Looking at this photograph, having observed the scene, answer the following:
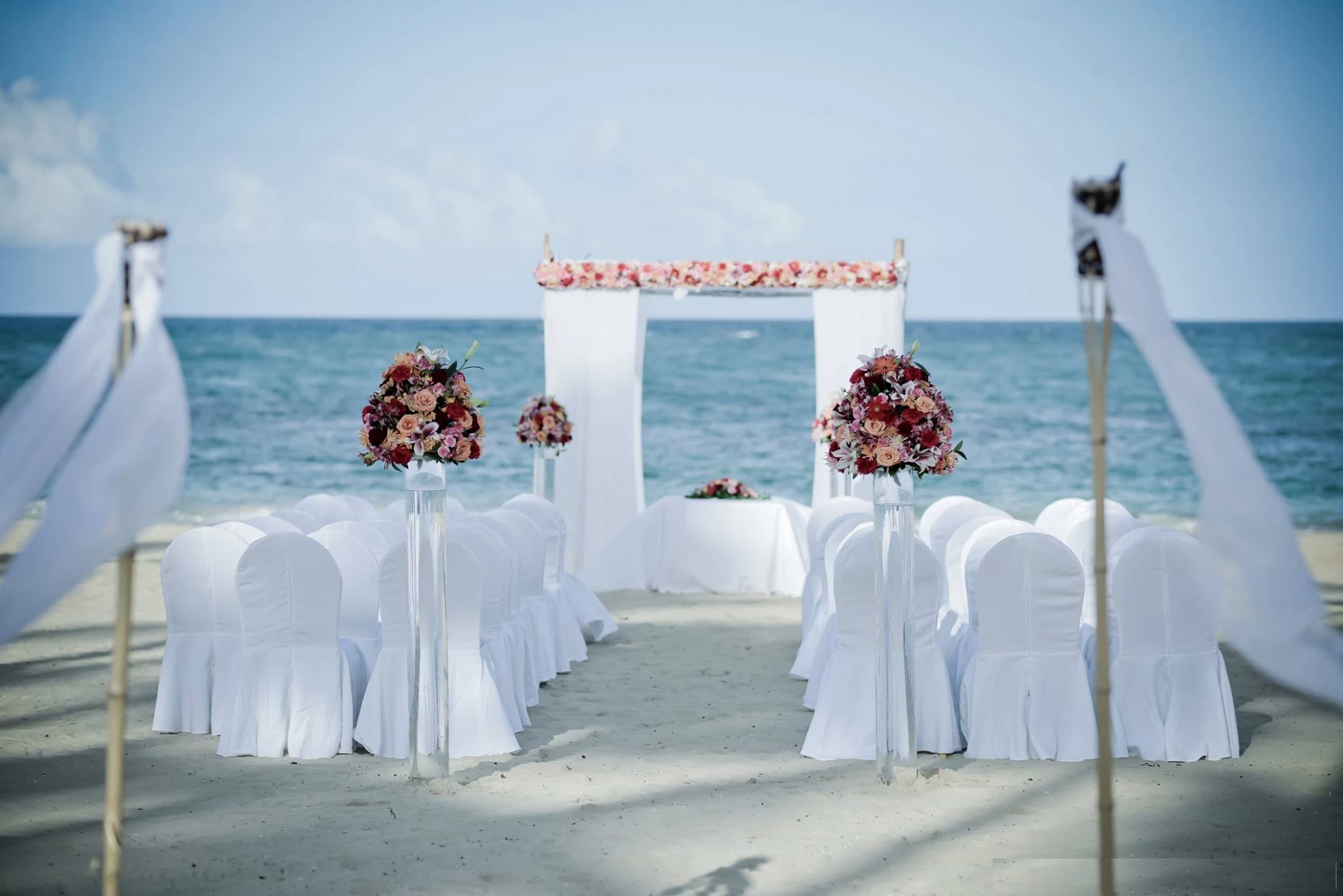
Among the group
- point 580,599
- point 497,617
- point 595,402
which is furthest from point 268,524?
point 595,402

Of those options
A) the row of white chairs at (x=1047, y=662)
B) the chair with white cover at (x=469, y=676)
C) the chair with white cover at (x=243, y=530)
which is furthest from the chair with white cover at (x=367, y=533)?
the row of white chairs at (x=1047, y=662)

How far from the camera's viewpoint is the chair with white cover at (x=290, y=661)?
5.12m

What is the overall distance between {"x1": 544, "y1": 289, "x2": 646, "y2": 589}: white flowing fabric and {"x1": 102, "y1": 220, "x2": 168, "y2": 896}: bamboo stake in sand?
279 inches

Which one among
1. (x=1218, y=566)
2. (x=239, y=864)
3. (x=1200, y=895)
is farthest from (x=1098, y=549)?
(x=239, y=864)

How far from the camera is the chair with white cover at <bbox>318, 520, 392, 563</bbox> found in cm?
604

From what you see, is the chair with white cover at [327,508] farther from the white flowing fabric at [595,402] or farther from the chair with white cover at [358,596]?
the white flowing fabric at [595,402]

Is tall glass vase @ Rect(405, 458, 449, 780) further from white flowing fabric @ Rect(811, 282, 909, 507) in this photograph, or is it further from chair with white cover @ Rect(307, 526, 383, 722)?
white flowing fabric @ Rect(811, 282, 909, 507)

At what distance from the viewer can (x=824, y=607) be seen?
6555mm

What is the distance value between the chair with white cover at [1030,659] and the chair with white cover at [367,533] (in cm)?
282

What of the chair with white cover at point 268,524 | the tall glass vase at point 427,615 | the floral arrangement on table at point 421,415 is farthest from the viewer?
the chair with white cover at point 268,524

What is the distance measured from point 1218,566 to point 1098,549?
26 centimetres

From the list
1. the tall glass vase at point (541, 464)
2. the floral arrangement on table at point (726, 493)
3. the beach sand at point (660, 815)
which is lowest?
the beach sand at point (660, 815)

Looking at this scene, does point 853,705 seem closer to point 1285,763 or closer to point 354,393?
point 1285,763

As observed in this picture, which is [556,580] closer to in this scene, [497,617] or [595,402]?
[497,617]
